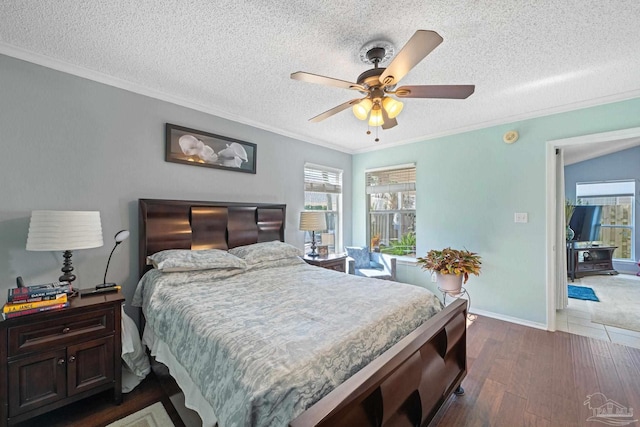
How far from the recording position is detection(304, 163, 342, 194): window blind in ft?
14.1

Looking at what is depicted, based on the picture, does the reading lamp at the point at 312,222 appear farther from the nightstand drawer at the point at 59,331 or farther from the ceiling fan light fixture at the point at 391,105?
the nightstand drawer at the point at 59,331

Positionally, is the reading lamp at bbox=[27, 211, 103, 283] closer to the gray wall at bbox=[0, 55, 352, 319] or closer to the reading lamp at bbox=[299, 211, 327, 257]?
the gray wall at bbox=[0, 55, 352, 319]

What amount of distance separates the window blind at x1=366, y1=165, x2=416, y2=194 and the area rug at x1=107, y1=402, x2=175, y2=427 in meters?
3.99

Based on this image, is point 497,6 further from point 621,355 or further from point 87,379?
point 87,379

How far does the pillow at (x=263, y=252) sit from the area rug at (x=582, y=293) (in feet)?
14.9

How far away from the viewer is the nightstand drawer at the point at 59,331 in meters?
1.64

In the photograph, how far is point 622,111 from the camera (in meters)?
2.78

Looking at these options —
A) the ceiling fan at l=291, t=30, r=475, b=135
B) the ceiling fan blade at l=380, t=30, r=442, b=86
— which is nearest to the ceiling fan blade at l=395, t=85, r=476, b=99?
the ceiling fan at l=291, t=30, r=475, b=135

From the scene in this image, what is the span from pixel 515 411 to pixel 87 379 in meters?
2.95

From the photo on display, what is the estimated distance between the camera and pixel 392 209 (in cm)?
470

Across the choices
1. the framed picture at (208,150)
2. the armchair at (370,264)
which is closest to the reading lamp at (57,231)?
the framed picture at (208,150)

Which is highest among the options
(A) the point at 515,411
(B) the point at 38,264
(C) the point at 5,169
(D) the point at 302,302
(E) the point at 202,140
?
(E) the point at 202,140

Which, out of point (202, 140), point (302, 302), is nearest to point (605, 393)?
point (302, 302)

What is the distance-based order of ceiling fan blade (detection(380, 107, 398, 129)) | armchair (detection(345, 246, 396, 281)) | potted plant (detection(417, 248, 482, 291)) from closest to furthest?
ceiling fan blade (detection(380, 107, 398, 129)) → potted plant (detection(417, 248, 482, 291)) → armchair (detection(345, 246, 396, 281))
